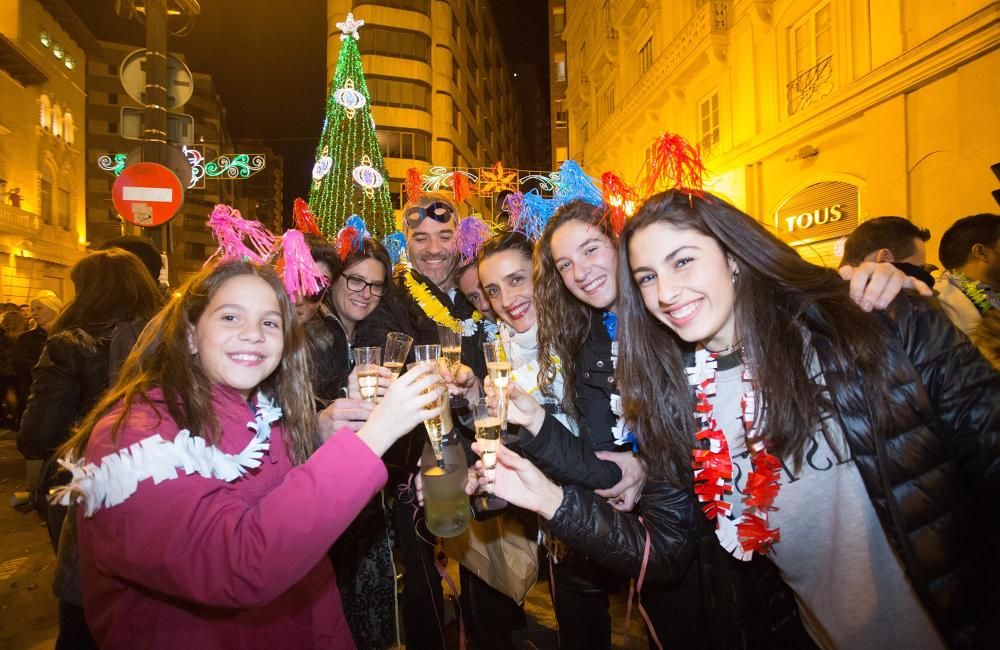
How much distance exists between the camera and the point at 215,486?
1394mm

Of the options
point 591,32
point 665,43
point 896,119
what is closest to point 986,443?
point 896,119

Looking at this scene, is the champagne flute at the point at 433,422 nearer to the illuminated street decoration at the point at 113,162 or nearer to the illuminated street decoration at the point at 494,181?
the illuminated street decoration at the point at 494,181

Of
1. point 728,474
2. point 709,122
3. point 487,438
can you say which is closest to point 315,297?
point 487,438

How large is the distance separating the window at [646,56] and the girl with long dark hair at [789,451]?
1648cm

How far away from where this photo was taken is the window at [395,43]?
2902 centimetres

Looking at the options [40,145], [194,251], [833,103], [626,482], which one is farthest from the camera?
[194,251]

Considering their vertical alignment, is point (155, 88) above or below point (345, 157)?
below

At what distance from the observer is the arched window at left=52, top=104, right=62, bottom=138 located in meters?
20.1

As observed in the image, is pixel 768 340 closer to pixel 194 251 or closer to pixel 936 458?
pixel 936 458

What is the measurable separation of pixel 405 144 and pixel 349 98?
21.0 m

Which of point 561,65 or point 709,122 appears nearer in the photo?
point 709,122

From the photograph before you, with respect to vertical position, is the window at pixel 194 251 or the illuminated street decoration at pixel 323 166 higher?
the window at pixel 194 251

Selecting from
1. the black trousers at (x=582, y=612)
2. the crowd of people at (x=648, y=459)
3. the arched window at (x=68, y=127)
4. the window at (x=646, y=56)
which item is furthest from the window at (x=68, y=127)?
the black trousers at (x=582, y=612)

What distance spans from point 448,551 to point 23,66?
972 inches
